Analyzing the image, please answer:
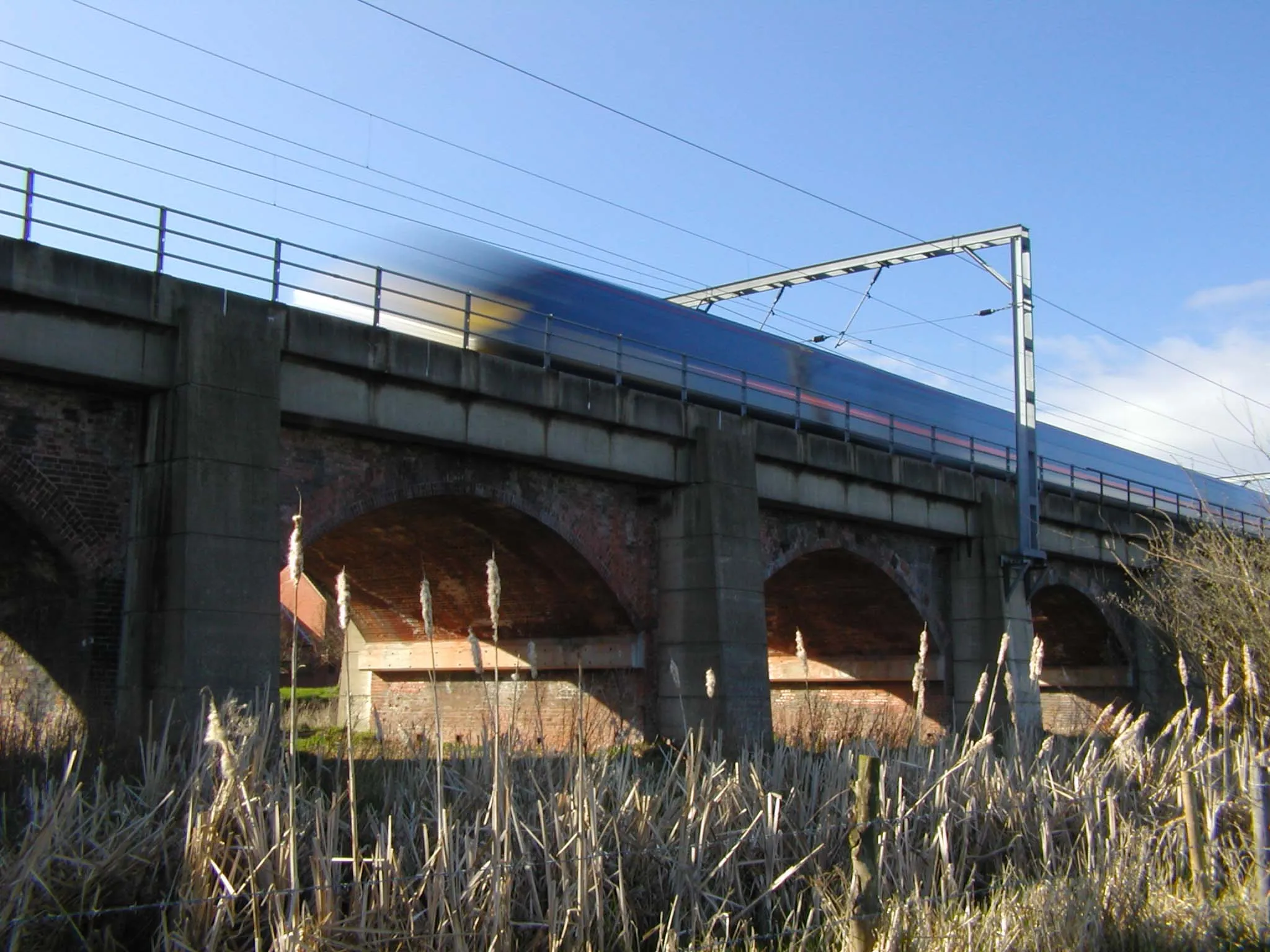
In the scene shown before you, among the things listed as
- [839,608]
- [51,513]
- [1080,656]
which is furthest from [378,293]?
[1080,656]

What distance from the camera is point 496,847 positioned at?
5.09 metres

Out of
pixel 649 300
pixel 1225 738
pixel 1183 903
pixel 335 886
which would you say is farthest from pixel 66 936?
pixel 649 300

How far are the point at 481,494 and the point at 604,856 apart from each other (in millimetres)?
8451

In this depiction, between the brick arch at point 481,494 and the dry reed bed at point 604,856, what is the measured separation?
416cm

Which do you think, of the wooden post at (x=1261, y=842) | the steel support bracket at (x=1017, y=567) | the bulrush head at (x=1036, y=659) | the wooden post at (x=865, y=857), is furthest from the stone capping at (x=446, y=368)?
the wooden post at (x=1261, y=842)

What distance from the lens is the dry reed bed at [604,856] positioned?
486 centimetres

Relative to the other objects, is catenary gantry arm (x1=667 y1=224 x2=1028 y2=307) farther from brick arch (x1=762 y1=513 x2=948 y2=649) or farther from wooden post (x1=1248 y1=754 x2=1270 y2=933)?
wooden post (x1=1248 y1=754 x2=1270 y2=933)

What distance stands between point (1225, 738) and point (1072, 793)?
1583 mm

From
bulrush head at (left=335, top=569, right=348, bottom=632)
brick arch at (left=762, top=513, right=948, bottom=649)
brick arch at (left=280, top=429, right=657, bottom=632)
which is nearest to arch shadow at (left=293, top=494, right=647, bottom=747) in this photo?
brick arch at (left=280, top=429, right=657, bottom=632)

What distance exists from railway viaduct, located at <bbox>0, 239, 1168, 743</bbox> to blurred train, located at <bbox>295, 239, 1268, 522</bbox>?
3.12ft

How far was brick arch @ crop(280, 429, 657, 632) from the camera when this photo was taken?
12.2 metres

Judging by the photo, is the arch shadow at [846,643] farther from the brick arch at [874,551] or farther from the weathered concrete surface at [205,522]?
the weathered concrete surface at [205,522]

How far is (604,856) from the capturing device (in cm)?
562

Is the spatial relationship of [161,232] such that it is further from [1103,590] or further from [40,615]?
[1103,590]
